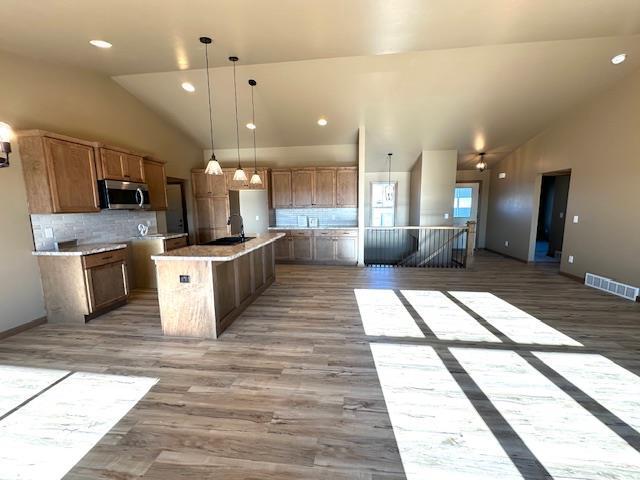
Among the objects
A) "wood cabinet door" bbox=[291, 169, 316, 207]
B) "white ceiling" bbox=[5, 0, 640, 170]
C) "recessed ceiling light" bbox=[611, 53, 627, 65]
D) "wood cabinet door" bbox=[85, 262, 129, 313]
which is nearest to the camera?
"white ceiling" bbox=[5, 0, 640, 170]

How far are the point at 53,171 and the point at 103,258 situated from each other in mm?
1148

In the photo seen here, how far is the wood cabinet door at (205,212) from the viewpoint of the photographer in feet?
22.5

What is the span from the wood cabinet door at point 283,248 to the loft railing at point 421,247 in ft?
6.24

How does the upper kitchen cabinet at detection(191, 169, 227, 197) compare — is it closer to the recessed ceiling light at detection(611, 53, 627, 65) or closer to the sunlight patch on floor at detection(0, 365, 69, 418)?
the sunlight patch on floor at detection(0, 365, 69, 418)

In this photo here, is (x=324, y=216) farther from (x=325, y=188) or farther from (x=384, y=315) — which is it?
(x=384, y=315)

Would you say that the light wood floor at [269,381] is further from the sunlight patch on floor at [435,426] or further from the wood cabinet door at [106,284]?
the wood cabinet door at [106,284]

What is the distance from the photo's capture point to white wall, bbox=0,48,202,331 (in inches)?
121

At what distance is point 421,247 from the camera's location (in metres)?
7.52

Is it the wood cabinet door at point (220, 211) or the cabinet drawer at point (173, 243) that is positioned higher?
the wood cabinet door at point (220, 211)

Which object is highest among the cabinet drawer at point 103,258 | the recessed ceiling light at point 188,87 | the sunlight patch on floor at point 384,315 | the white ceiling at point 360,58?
the recessed ceiling light at point 188,87

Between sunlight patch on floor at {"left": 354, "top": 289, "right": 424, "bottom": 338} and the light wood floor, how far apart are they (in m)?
0.14

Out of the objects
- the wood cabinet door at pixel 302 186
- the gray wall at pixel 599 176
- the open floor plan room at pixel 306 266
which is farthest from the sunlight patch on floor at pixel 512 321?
the wood cabinet door at pixel 302 186

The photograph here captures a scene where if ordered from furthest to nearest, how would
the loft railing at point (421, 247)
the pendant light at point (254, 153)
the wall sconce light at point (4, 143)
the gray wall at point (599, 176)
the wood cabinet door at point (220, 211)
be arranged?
the wood cabinet door at point (220, 211)
the loft railing at point (421, 247)
the pendant light at point (254, 153)
the gray wall at point (599, 176)
the wall sconce light at point (4, 143)

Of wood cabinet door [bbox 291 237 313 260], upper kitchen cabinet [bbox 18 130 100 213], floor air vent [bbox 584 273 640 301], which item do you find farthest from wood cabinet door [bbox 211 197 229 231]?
floor air vent [bbox 584 273 640 301]
